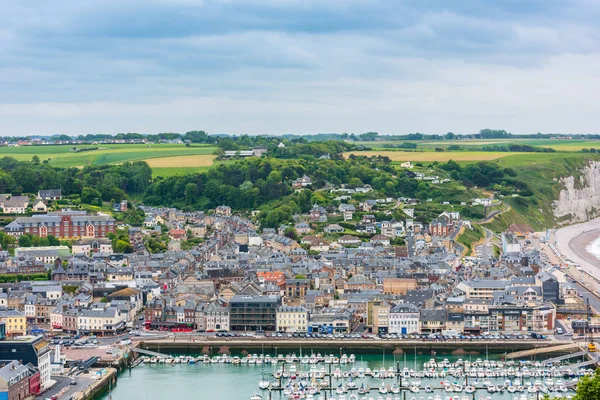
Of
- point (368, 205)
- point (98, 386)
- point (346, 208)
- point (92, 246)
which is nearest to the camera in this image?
point (98, 386)

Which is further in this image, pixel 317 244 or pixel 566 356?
pixel 317 244

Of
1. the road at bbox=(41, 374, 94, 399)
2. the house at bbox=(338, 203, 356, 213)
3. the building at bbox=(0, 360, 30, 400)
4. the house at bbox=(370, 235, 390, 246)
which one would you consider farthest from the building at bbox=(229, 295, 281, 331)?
the house at bbox=(338, 203, 356, 213)

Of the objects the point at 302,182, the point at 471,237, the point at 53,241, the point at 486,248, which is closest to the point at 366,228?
the point at 471,237

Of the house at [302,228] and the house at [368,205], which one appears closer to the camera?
the house at [302,228]

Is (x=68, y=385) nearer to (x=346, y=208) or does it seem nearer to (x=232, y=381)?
(x=232, y=381)

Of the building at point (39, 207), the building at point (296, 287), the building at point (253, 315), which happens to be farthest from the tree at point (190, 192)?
the building at point (253, 315)

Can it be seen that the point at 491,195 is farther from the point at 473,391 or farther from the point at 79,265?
the point at 473,391

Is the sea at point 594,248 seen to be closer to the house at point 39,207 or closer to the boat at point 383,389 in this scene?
the house at point 39,207
